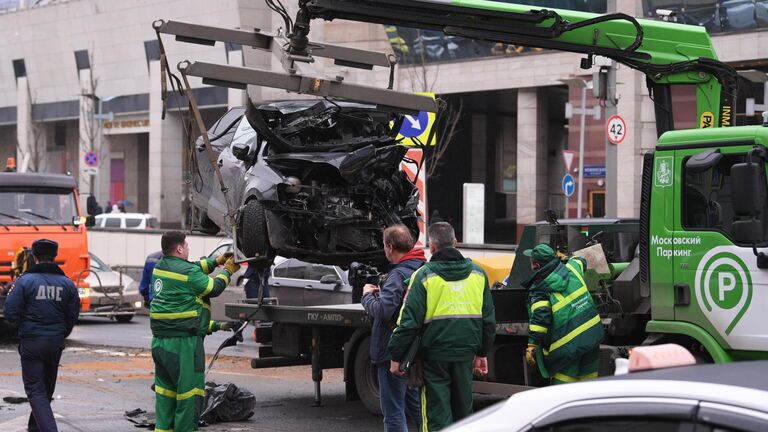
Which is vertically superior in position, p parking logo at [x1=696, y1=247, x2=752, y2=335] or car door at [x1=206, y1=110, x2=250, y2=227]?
car door at [x1=206, y1=110, x2=250, y2=227]

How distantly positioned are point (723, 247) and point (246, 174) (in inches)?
212

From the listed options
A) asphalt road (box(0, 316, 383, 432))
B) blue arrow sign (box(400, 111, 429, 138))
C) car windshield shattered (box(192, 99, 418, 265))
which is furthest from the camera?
blue arrow sign (box(400, 111, 429, 138))

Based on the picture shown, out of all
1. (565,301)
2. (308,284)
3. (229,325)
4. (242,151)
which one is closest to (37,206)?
(308,284)

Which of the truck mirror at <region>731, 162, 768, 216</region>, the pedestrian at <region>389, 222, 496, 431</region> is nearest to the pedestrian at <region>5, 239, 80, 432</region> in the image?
the pedestrian at <region>389, 222, 496, 431</region>

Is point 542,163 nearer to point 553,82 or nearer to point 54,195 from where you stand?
point 553,82

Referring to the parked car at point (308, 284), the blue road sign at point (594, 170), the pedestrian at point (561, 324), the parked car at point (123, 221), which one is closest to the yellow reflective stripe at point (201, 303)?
the pedestrian at point (561, 324)

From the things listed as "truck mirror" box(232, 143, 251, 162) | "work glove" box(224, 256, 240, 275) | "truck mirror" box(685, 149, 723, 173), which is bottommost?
"work glove" box(224, 256, 240, 275)

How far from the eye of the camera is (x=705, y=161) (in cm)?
806

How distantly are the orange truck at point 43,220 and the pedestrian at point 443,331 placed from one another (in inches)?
470

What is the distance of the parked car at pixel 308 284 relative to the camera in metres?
17.5

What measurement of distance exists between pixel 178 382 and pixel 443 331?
2.62m

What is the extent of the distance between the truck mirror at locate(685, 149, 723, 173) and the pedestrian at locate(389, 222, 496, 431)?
176 cm

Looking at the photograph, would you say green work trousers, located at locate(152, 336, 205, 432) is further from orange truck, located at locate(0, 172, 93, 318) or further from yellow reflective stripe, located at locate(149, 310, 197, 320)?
orange truck, located at locate(0, 172, 93, 318)

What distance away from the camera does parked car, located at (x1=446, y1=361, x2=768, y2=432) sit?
3400 millimetres
